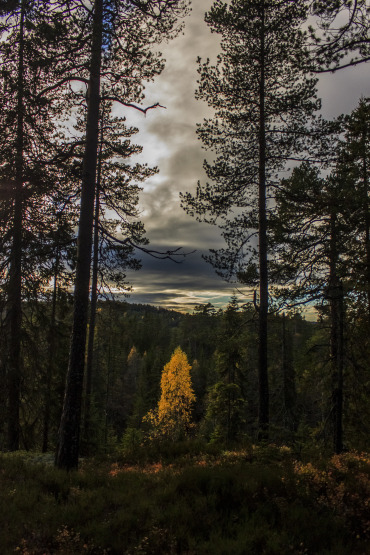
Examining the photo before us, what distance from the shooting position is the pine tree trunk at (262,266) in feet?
32.0

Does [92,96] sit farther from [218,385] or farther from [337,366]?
[218,385]

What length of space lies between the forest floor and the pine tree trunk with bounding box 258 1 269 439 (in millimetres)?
2908

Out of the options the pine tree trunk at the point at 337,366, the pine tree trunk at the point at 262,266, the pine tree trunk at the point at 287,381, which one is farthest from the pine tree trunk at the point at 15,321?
the pine tree trunk at the point at 287,381

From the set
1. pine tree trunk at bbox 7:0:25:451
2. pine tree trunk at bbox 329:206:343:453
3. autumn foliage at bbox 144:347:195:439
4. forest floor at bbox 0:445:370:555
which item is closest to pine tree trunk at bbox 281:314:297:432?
autumn foliage at bbox 144:347:195:439

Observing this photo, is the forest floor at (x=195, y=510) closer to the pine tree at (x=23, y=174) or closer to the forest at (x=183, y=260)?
the forest at (x=183, y=260)

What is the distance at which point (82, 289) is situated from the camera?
730 centimetres

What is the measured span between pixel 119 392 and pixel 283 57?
49.7 m

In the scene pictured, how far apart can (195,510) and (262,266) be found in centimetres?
719

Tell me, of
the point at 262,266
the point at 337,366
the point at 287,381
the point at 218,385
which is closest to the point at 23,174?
the point at 262,266

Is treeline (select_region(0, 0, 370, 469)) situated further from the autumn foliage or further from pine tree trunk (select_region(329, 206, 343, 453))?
the autumn foliage

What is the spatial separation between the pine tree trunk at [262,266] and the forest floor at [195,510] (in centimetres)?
291

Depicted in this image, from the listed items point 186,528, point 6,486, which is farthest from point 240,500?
point 6,486

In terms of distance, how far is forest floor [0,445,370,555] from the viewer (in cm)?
406

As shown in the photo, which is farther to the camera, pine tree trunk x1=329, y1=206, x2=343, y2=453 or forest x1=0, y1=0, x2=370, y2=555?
pine tree trunk x1=329, y1=206, x2=343, y2=453
